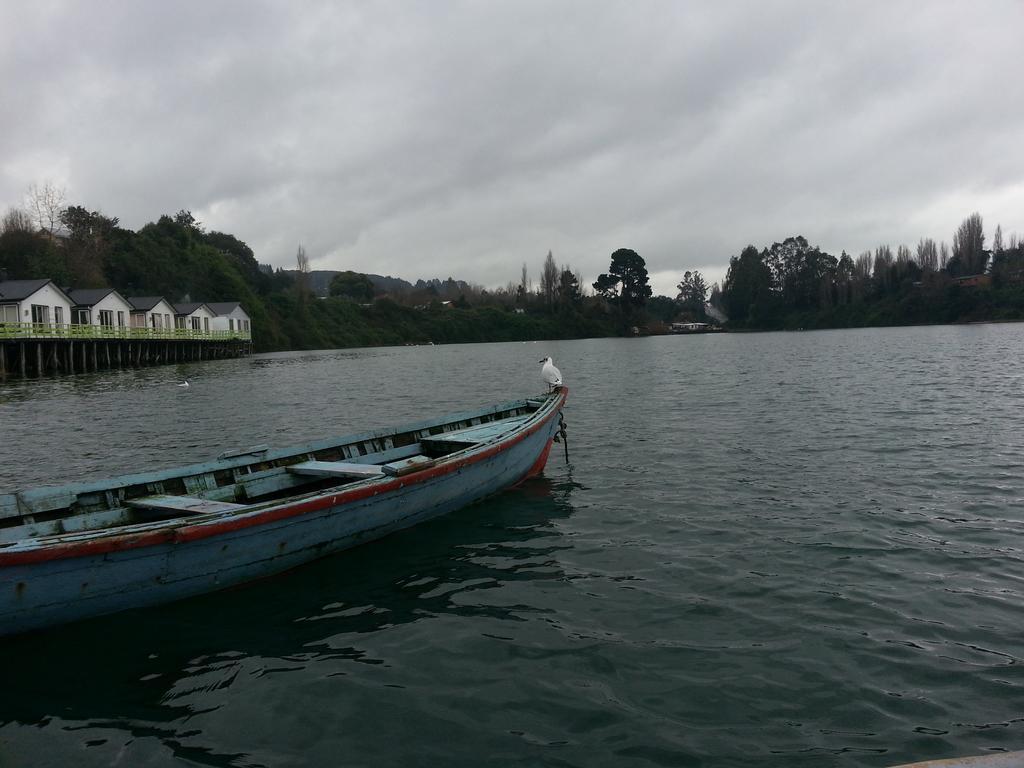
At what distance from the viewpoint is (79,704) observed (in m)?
5.50

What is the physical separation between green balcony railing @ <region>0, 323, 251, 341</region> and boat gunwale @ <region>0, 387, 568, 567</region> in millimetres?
44565

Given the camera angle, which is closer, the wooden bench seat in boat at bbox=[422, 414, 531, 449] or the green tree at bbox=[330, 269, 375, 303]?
the wooden bench seat in boat at bbox=[422, 414, 531, 449]

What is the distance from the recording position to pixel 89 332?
50.2 m

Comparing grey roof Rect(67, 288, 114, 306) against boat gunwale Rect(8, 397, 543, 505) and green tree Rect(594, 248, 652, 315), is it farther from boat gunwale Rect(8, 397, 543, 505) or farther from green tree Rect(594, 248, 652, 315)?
green tree Rect(594, 248, 652, 315)

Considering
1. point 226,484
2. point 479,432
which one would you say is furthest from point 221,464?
point 479,432

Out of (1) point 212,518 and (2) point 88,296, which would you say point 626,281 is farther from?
(1) point 212,518

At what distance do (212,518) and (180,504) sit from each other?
1.08m

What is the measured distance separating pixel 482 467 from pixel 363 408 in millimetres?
17230

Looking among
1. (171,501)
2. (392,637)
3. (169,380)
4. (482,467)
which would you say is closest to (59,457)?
(171,501)

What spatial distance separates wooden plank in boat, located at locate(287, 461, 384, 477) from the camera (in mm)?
9117

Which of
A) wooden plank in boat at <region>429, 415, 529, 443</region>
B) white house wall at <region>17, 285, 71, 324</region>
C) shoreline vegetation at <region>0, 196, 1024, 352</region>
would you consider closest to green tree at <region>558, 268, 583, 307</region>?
shoreline vegetation at <region>0, 196, 1024, 352</region>

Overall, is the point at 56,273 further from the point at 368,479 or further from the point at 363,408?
the point at 368,479

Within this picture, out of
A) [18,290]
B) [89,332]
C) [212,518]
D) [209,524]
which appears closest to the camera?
[209,524]

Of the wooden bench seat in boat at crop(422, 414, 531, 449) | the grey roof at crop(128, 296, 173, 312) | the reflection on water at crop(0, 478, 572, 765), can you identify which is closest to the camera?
the reflection on water at crop(0, 478, 572, 765)
